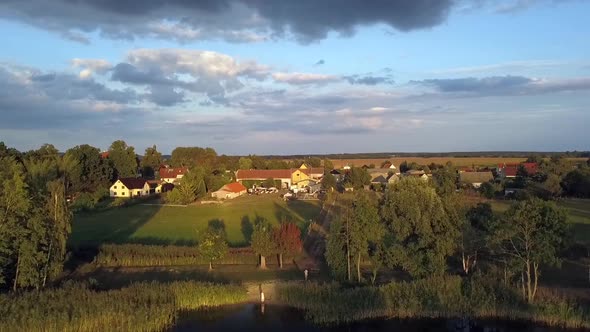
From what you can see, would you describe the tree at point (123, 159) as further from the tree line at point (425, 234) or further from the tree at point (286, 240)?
the tree line at point (425, 234)

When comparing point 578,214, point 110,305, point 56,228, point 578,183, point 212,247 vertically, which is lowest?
point 578,214

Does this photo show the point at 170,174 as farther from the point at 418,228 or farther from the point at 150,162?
the point at 418,228

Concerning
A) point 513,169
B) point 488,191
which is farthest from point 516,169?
point 488,191

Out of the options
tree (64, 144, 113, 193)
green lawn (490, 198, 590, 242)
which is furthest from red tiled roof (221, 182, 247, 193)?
green lawn (490, 198, 590, 242)

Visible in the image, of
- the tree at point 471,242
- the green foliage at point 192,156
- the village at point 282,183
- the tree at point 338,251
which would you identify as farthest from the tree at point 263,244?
the green foliage at point 192,156

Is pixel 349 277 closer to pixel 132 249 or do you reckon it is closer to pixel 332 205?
pixel 132 249

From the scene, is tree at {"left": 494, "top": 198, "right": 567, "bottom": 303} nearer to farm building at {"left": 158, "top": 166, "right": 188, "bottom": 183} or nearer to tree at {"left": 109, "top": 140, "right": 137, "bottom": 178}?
tree at {"left": 109, "top": 140, "right": 137, "bottom": 178}
